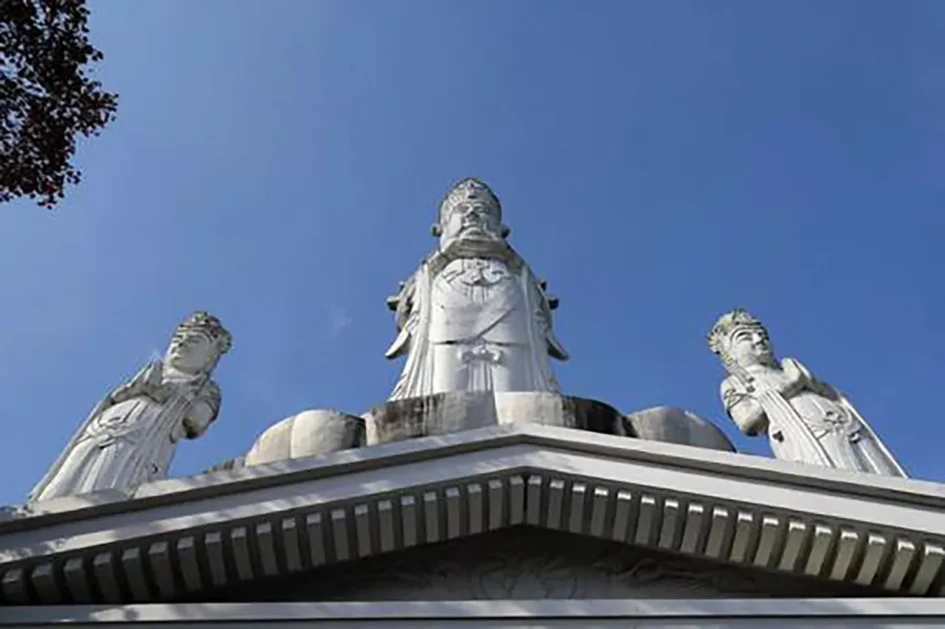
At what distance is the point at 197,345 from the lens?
13.1 meters

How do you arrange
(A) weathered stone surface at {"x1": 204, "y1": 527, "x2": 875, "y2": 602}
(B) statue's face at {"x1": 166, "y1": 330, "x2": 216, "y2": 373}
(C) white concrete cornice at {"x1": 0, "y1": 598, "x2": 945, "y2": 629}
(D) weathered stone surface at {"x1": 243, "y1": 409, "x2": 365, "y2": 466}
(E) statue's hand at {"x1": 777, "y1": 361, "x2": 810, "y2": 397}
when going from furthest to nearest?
(B) statue's face at {"x1": 166, "y1": 330, "x2": 216, "y2": 373} → (E) statue's hand at {"x1": 777, "y1": 361, "x2": 810, "y2": 397} → (D) weathered stone surface at {"x1": 243, "y1": 409, "x2": 365, "y2": 466} → (A) weathered stone surface at {"x1": 204, "y1": 527, "x2": 875, "y2": 602} → (C) white concrete cornice at {"x1": 0, "y1": 598, "x2": 945, "y2": 629}

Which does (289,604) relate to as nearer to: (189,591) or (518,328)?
(189,591)

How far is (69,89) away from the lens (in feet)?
30.7

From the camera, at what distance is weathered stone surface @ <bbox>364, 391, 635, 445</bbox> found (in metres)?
10.3

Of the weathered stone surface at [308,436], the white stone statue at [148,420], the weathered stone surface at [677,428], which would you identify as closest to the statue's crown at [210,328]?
the white stone statue at [148,420]

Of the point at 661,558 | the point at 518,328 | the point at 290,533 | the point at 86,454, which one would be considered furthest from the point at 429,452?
the point at 518,328

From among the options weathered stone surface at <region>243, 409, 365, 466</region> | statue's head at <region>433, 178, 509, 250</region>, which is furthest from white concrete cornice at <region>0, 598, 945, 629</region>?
statue's head at <region>433, 178, 509, 250</region>

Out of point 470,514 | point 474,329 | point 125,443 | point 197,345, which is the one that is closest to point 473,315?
point 474,329

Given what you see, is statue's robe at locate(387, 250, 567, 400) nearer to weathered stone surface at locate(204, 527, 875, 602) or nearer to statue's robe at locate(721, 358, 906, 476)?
statue's robe at locate(721, 358, 906, 476)

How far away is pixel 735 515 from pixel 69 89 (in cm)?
691

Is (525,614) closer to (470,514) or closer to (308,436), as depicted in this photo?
(470,514)

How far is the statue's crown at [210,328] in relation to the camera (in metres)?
13.3

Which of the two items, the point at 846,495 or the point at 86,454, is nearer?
the point at 846,495

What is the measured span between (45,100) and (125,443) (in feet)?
12.0
